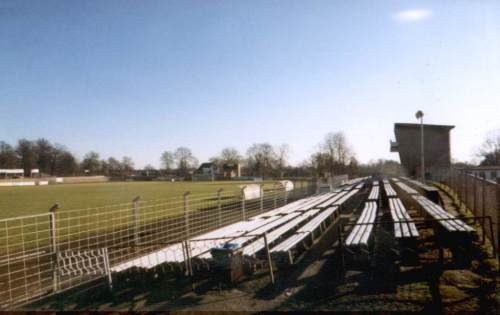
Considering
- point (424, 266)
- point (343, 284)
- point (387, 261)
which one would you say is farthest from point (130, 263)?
point (424, 266)

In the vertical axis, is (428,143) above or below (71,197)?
above

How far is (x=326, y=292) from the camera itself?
15.1 feet

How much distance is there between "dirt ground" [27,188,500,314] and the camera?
4141 mm

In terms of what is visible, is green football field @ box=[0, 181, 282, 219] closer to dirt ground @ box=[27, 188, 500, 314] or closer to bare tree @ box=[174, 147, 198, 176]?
dirt ground @ box=[27, 188, 500, 314]

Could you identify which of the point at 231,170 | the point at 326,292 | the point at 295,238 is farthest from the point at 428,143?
the point at 231,170

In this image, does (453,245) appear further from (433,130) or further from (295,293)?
(433,130)

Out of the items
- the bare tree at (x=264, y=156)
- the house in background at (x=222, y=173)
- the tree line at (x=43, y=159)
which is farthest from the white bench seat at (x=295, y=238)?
the house in background at (x=222, y=173)

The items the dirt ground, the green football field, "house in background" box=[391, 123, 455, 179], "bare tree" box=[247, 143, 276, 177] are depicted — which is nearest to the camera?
the dirt ground

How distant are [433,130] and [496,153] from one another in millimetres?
38529

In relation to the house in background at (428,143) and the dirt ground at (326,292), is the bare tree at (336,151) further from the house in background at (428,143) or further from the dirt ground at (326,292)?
the dirt ground at (326,292)

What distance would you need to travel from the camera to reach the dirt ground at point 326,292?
4.14 m

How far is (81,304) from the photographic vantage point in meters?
4.62

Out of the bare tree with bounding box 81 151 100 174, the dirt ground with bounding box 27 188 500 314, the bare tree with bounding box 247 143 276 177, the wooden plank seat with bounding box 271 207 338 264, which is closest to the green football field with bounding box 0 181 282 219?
the wooden plank seat with bounding box 271 207 338 264

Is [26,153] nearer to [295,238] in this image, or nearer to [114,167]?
[114,167]
